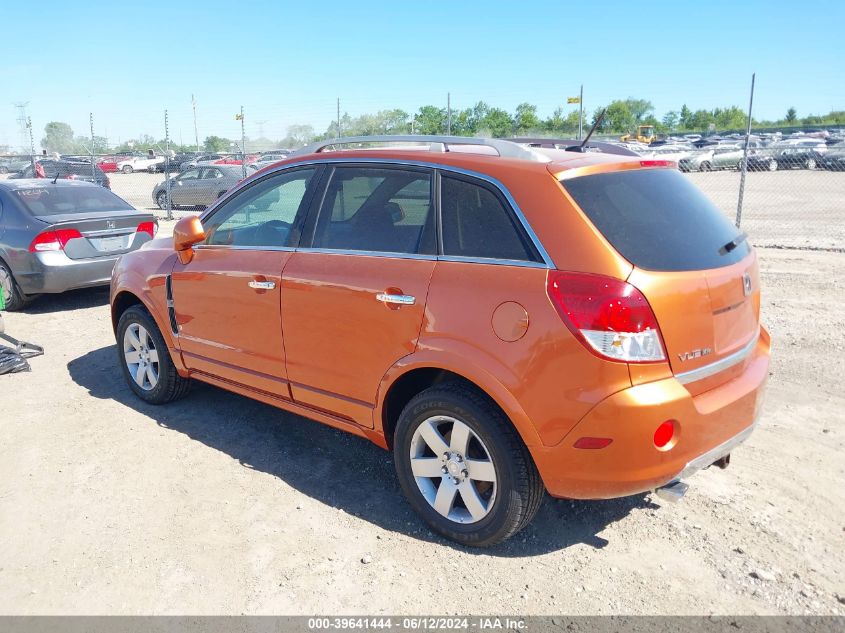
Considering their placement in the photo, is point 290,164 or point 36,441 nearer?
point 290,164

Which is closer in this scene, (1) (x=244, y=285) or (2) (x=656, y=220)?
(2) (x=656, y=220)

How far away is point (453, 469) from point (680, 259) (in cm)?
140

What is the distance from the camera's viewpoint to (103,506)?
3.78 meters

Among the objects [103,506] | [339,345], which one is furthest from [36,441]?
[339,345]

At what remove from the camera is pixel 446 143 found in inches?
142

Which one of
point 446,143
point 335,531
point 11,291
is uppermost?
point 446,143

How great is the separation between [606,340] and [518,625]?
1205 mm

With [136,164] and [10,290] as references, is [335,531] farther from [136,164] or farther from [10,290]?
[136,164]

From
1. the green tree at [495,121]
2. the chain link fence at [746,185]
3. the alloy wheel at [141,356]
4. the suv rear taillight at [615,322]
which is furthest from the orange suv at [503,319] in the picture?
the green tree at [495,121]

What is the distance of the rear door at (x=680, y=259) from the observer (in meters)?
2.83

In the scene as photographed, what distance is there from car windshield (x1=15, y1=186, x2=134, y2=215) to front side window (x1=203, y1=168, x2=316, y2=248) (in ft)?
15.2

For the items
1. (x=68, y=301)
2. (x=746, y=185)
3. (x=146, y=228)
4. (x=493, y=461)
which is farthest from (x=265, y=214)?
(x=746, y=185)

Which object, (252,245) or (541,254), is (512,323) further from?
(252,245)

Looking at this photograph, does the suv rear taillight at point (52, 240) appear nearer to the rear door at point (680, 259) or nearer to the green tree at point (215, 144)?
the rear door at point (680, 259)
